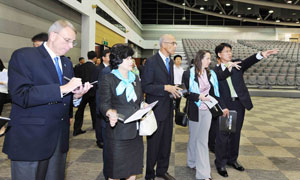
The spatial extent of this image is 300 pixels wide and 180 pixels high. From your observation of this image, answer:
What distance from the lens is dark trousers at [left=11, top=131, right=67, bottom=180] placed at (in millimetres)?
1499

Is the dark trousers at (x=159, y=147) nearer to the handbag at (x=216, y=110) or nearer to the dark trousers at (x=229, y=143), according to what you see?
the handbag at (x=216, y=110)

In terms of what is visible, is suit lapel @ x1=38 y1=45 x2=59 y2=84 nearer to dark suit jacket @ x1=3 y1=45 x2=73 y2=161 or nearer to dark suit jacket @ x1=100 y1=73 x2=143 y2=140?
dark suit jacket @ x1=3 y1=45 x2=73 y2=161

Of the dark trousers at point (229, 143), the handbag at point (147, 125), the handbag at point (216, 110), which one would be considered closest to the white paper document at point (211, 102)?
the handbag at point (216, 110)

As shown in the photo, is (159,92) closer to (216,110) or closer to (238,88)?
(216,110)

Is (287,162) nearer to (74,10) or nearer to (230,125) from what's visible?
(230,125)

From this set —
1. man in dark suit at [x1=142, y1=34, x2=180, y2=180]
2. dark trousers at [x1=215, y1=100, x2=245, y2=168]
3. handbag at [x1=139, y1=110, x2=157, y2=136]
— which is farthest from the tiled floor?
handbag at [x1=139, y1=110, x2=157, y2=136]

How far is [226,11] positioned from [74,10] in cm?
2392

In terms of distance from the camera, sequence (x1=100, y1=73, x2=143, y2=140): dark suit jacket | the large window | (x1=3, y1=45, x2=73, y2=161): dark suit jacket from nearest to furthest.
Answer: (x1=3, y1=45, x2=73, y2=161): dark suit jacket, (x1=100, y1=73, x2=143, y2=140): dark suit jacket, the large window

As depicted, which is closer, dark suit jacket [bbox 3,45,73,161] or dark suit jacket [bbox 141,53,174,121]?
dark suit jacket [bbox 3,45,73,161]

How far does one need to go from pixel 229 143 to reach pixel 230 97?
65 cm

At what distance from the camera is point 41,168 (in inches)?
61.7

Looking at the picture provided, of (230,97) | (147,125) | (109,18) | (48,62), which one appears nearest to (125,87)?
(147,125)

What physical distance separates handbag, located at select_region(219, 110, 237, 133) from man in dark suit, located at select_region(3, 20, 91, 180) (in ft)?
6.70

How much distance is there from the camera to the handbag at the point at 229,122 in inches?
117
